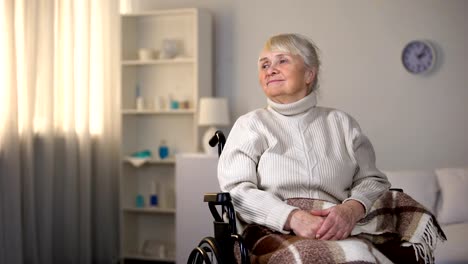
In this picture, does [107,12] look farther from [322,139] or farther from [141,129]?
[322,139]

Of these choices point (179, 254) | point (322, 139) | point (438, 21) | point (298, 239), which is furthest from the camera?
point (438, 21)

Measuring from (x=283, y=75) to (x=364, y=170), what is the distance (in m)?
0.41

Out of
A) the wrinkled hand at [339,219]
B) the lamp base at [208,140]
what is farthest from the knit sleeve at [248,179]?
the lamp base at [208,140]

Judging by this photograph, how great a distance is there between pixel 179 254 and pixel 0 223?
1.08 meters

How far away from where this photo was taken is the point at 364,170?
2.03 meters

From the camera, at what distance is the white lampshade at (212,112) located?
4.23 metres

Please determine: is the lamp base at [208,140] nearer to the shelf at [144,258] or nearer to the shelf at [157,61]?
the shelf at [157,61]

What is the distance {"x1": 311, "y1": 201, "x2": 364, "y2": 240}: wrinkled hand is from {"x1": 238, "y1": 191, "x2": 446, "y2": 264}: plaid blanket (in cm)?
4

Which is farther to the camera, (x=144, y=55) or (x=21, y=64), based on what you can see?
(x=144, y=55)

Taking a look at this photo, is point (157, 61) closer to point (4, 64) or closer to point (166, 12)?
point (166, 12)

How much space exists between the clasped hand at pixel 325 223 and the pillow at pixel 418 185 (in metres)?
1.63

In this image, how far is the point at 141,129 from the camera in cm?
483

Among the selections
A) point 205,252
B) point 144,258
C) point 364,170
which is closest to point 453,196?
point 364,170

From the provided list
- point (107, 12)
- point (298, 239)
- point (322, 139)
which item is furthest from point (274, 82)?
point (107, 12)
